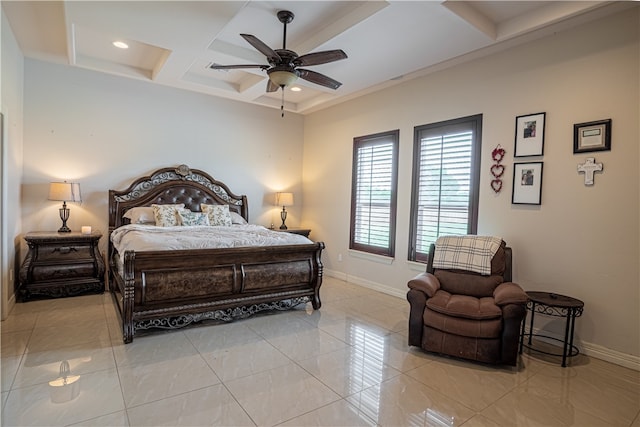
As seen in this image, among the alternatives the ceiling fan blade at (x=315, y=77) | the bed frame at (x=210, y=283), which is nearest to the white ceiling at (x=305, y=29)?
the ceiling fan blade at (x=315, y=77)

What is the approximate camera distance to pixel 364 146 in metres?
5.55

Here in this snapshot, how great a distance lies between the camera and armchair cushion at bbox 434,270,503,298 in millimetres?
3367

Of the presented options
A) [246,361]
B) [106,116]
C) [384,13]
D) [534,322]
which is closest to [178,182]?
[106,116]

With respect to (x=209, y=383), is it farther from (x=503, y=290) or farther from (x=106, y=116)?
(x=106, y=116)

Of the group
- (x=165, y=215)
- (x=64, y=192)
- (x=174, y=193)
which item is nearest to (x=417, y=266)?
(x=165, y=215)

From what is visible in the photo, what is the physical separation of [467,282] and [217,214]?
3.67 meters

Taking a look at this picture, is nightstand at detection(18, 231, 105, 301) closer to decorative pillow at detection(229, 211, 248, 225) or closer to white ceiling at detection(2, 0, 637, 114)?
decorative pillow at detection(229, 211, 248, 225)

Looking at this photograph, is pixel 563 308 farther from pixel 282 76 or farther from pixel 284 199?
pixel 284 199

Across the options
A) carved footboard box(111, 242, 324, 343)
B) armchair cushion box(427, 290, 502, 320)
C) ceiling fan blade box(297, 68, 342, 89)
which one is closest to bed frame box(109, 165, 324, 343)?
carved footboard box(111, 242, 324, 343)

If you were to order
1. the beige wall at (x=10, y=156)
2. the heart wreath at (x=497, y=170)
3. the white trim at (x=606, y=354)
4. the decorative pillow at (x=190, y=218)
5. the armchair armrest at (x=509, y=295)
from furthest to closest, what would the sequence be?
the decorative pillow at (x=190, y=218) < the heart wreath at (x=497, y=170) < the beige wall at (x=10, y=156) < the white trim at (x=606, y=354) < the armchair armrest at (x=509, y=295)

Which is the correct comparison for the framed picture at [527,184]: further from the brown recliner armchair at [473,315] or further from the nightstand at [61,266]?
the nightstand at [61,266]

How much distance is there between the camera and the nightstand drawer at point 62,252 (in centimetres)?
427

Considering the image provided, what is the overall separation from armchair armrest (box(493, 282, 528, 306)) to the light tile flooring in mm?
552

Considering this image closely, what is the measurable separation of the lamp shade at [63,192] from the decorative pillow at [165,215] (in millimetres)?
942
